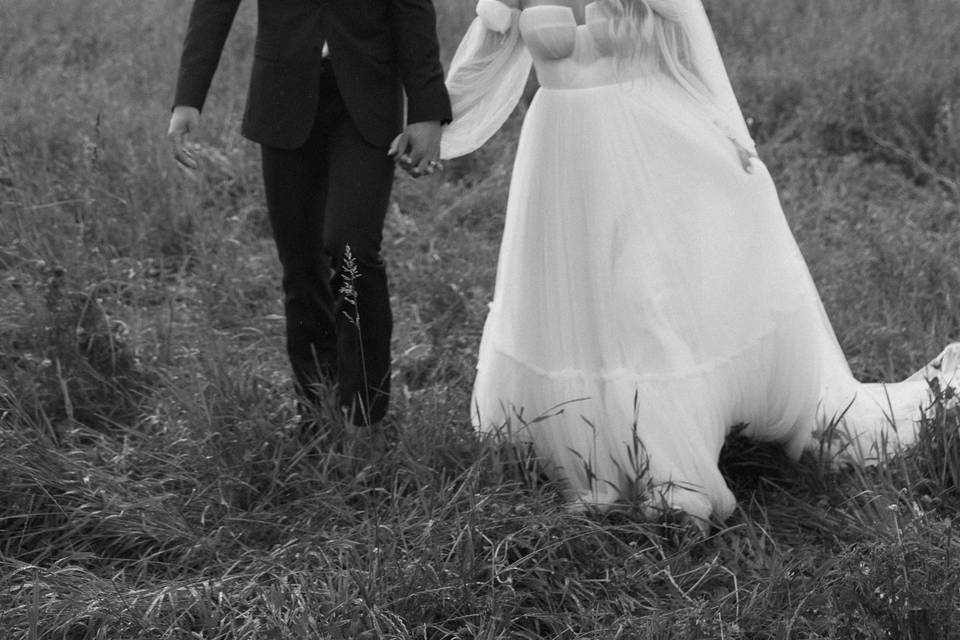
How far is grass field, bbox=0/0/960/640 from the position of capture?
302 cm

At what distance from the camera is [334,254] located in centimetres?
361

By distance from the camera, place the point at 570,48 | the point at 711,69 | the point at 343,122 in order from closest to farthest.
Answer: the point at 570,48 < the point at 711,69 < the point at 343,122

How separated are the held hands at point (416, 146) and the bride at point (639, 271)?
0.25m

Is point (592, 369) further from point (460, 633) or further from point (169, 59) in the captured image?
point (169, 59)

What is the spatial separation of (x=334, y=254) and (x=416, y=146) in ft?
1.27

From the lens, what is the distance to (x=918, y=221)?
5934mm

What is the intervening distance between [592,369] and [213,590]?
1.19m

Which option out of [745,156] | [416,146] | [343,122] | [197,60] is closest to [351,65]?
[343,122]

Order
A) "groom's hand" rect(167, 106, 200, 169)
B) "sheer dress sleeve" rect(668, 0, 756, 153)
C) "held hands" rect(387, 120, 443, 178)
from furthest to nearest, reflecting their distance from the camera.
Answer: "groom's hand" rect(167, 106, 200, 169) → "held hands" rect(387, 120, 443, 178) → "sheer dress sleeve" rect(668, 0, 756, 153)

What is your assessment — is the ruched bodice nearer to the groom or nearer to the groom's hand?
the groom

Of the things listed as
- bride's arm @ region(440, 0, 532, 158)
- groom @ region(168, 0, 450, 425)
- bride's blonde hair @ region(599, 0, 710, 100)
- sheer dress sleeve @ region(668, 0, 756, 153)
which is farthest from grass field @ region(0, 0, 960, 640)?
bride's blonde hair @ region(599, 0, 710, 100)

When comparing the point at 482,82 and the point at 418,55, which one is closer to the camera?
the point at 418,55

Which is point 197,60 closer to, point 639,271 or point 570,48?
point 570,48

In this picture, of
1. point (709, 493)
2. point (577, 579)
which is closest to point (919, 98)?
point (709, 493)
